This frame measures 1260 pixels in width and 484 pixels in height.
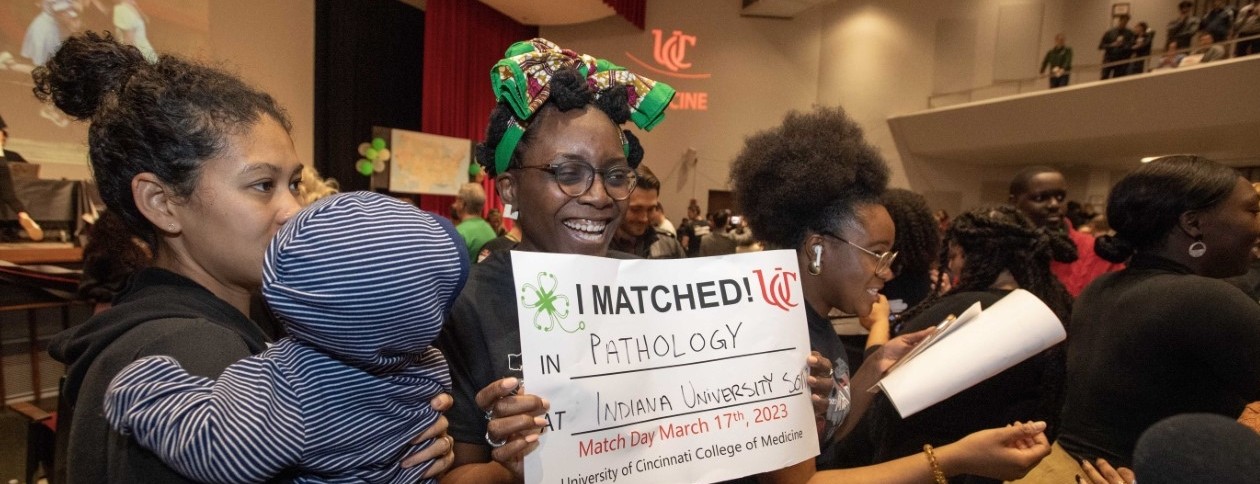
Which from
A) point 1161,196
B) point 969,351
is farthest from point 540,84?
point 1161,196

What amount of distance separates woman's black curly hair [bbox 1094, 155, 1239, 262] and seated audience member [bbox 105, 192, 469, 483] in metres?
2.36

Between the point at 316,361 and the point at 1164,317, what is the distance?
7.43 ft

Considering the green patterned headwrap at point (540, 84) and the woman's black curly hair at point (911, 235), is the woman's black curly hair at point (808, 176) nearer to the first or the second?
the green patterned headwrap at point (540, 84)

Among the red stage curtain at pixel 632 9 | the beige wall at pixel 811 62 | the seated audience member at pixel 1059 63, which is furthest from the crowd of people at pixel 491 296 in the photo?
the seated audience member at pixel 1059 63

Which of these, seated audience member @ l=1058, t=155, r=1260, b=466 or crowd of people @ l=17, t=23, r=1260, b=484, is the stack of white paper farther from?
seated audience member @ l=1058, t=155, r=1260, b=466

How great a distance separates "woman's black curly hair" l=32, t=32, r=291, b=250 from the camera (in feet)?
3.37

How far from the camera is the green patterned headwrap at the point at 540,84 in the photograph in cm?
126

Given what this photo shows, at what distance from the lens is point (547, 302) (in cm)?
106

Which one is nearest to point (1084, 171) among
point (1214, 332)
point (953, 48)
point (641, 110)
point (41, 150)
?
point (953, 48)

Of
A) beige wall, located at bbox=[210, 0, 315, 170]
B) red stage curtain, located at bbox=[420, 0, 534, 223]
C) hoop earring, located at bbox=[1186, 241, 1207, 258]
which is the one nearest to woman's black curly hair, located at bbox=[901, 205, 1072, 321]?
hoop earring, located at bbox=[1186, 241, 1207, 258]

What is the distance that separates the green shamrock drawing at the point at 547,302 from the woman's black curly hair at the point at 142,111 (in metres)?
0.60

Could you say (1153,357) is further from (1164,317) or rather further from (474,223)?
(474,223)

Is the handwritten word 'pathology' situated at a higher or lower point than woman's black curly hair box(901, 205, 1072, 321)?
lower

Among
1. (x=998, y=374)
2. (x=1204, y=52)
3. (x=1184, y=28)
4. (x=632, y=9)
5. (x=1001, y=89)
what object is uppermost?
(x=632, y=9)
